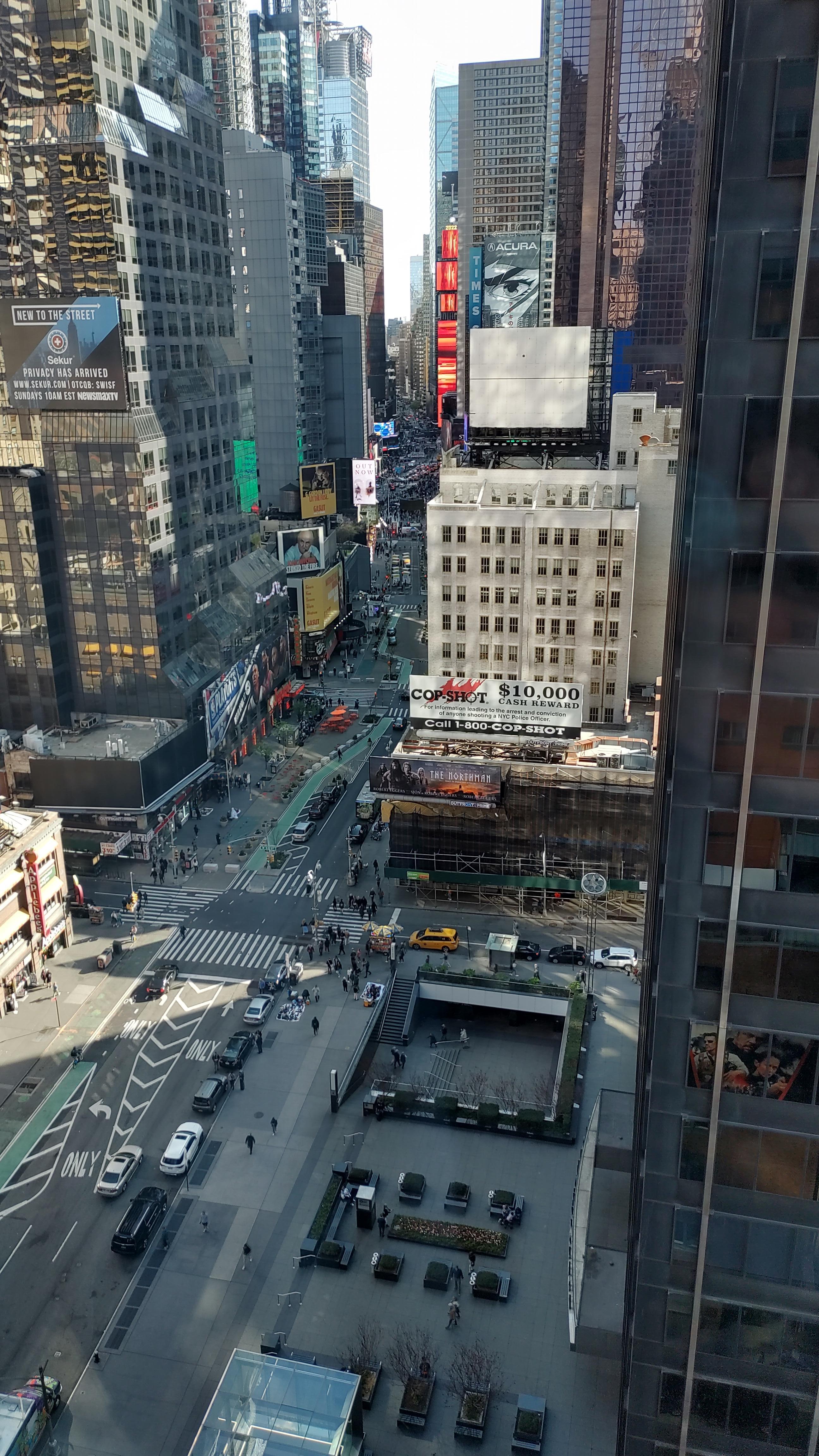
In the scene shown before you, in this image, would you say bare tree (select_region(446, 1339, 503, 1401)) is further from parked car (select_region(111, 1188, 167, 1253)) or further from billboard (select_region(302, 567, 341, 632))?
billboard (select_region(302, 567, 341, 632))

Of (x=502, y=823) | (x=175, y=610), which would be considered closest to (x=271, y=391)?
(x=175, y=610)

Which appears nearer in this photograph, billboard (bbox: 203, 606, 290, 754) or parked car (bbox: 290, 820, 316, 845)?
parked car (bbox: 290, 820, 316, 845)

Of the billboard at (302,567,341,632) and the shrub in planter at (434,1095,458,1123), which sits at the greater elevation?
the billboard at (302,567,341,632)

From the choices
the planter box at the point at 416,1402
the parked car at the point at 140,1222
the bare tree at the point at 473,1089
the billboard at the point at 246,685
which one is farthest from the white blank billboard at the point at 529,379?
the planter box at the point at 416,1402

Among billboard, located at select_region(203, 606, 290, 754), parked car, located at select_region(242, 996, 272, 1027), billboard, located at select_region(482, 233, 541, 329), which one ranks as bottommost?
parked car, located at select_region(242, 996, 272, 1027)

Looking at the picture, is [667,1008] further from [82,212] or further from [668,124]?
[668,124]

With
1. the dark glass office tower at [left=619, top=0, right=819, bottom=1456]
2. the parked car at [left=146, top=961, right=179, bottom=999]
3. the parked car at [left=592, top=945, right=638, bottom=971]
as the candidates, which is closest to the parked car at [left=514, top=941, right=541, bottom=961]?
the parked car at [left=592, top=945, right=638, bottom=971]

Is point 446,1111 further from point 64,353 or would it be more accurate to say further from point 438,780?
point 64,353
